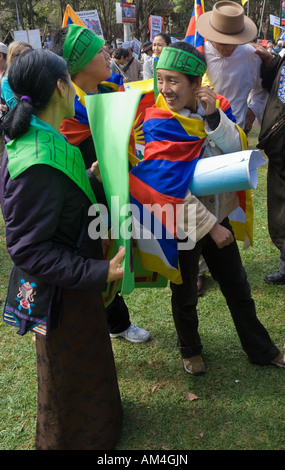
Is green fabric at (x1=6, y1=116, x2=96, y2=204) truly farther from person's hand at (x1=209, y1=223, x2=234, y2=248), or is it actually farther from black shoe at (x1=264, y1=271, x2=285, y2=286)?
black shoe at (x1=264, y1=271, x2=285, y2=286)

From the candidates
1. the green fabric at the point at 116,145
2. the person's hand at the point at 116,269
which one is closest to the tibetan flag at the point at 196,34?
the green fabric at the point at 116,145

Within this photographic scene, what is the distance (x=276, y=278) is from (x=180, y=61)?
7.90 ft

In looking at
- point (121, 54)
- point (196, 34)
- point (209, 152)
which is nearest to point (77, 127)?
point (209, 152)

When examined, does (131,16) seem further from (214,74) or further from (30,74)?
(30,74)

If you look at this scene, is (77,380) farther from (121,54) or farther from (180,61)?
(121,54)

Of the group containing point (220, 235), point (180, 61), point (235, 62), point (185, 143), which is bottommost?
point (220, 235)

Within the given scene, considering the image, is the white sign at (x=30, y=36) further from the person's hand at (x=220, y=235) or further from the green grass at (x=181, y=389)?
the person's hand at (x=220, y=235)

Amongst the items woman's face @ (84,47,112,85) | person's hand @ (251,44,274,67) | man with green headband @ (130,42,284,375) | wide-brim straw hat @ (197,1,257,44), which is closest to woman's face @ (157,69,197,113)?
man with green headband @ (130,42,284,375)

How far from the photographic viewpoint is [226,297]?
9.46ft

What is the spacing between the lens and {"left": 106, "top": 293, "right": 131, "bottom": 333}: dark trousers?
3344 millimetres

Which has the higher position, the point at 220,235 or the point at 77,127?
the point at 77,127

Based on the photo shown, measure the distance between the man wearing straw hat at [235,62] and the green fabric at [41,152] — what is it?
2.39m
